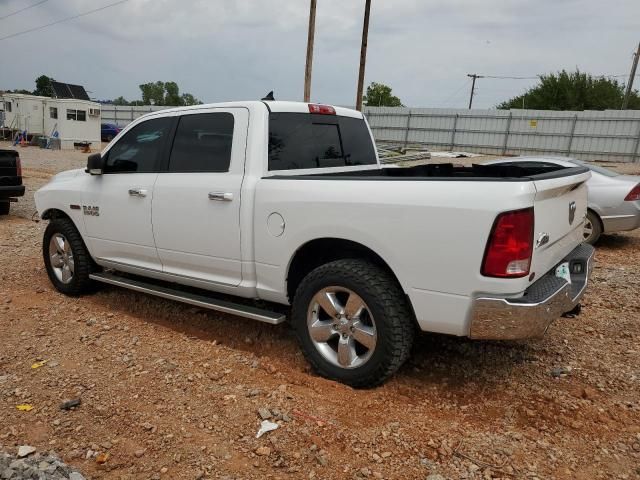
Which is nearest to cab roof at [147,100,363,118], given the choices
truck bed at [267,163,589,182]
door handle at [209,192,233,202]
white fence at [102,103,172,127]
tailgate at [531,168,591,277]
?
truck bed at [267,163,589,182]

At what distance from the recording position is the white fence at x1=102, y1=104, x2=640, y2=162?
26.3m

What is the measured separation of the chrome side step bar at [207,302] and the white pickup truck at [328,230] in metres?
0.02

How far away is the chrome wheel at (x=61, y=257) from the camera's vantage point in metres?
5.21

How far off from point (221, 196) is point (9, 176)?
746 centimetres

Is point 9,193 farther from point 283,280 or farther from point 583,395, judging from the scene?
point 583,395

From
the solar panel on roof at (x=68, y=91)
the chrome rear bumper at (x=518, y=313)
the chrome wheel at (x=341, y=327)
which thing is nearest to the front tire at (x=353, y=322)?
the chrome wheel at (x=341, y=327)

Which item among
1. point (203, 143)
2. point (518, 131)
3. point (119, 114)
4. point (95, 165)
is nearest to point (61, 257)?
point (95, 165)

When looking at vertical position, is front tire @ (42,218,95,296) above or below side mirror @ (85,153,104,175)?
below

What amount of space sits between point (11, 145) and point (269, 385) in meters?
35.3

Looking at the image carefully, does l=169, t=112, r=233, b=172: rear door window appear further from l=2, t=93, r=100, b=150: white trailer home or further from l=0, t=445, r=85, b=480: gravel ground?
l=2, t=93, r=100, b=150: white trailer home

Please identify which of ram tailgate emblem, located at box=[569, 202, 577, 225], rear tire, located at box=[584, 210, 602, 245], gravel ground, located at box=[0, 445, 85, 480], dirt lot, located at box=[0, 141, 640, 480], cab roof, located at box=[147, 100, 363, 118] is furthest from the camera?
rear tire, located at box=[584, 210, 602, 245]

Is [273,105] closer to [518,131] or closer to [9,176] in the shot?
[9,176]

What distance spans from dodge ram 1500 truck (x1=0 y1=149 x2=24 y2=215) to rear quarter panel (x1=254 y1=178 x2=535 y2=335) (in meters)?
7.89

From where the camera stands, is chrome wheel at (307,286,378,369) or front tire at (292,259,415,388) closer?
front tire at (292,259,415,388)
